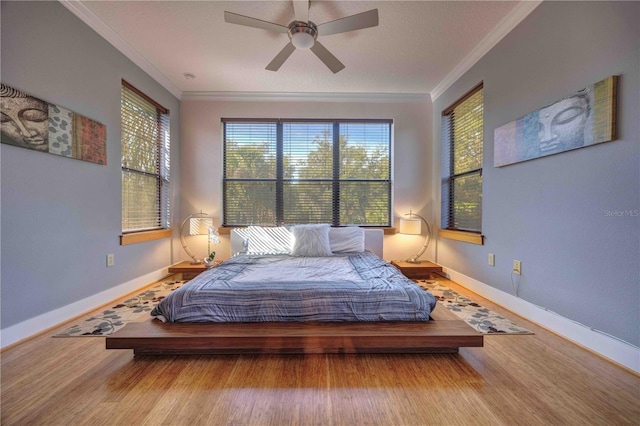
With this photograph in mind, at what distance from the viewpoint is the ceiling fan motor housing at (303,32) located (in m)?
2.09

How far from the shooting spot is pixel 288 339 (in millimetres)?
1562

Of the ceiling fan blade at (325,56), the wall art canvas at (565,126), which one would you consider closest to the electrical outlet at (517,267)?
the wall art canvas at (565,126)

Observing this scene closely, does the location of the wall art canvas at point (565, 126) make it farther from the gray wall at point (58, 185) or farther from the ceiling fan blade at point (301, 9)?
the gray wall at point (58, 185)

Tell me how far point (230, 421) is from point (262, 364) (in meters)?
0.42

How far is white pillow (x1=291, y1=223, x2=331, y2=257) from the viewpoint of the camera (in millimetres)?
3080

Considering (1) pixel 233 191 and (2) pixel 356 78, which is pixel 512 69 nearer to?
(2) pixel 356 78

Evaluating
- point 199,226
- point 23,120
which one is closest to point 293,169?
point 199,226

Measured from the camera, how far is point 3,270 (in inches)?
66.8

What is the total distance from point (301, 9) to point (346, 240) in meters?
2.52

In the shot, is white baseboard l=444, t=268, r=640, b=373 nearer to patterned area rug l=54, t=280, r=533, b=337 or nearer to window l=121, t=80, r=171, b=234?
patterned area rug l=54, t=280, r=533, b=337

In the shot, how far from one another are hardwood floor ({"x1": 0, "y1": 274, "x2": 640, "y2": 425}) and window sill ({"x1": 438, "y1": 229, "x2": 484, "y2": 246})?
126 centimetres

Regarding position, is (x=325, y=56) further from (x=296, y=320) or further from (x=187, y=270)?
(x=187, y=270)

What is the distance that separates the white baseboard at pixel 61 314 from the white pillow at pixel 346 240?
2478 mm

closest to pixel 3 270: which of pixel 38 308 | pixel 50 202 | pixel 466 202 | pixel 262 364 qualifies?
pixel 38 308
